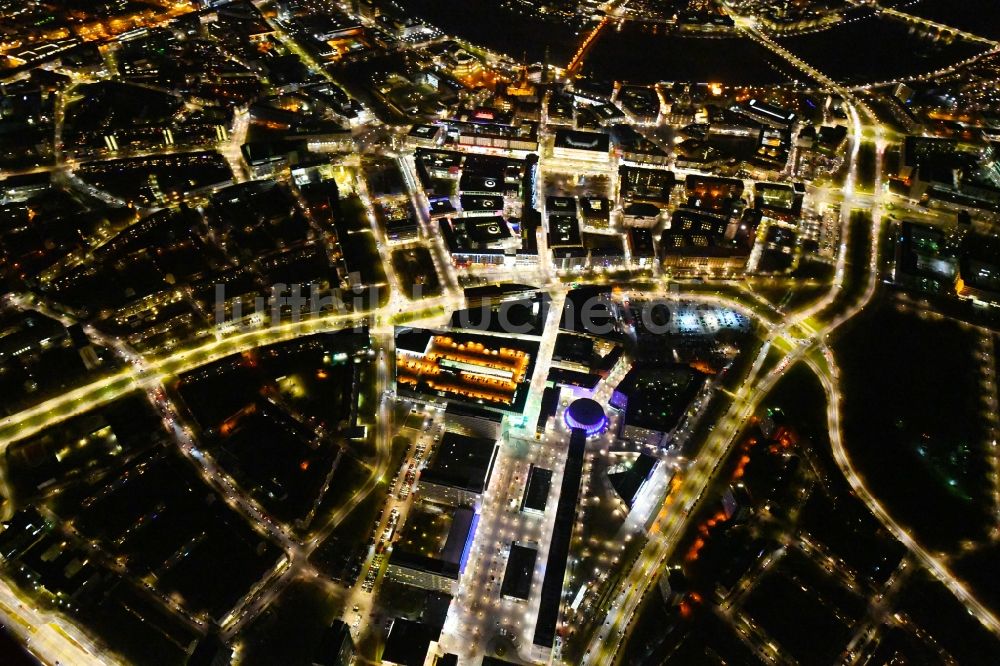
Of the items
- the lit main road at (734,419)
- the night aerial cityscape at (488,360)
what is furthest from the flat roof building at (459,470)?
the lit main road at (734,419)

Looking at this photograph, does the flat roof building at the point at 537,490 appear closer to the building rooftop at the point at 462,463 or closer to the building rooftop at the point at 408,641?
the building rooftop at the point at 462,463

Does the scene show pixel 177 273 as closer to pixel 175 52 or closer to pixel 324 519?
pixel 324 519

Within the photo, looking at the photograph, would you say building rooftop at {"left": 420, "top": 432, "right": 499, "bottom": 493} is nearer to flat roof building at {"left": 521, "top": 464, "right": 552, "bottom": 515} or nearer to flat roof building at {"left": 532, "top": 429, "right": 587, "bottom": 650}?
flat roof building at {"left": 521, "top": 464, "right": 552, "bottom": 515}

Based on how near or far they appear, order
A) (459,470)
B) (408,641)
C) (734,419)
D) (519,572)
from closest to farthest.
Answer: (408,641)
(519,572)
(459,470)
(734,419)

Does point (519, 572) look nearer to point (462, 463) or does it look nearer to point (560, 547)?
point (560, 547)

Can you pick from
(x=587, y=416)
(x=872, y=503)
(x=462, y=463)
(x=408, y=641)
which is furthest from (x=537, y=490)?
(x=872, y=503)

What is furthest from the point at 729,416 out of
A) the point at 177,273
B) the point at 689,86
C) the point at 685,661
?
the point at 689,86
